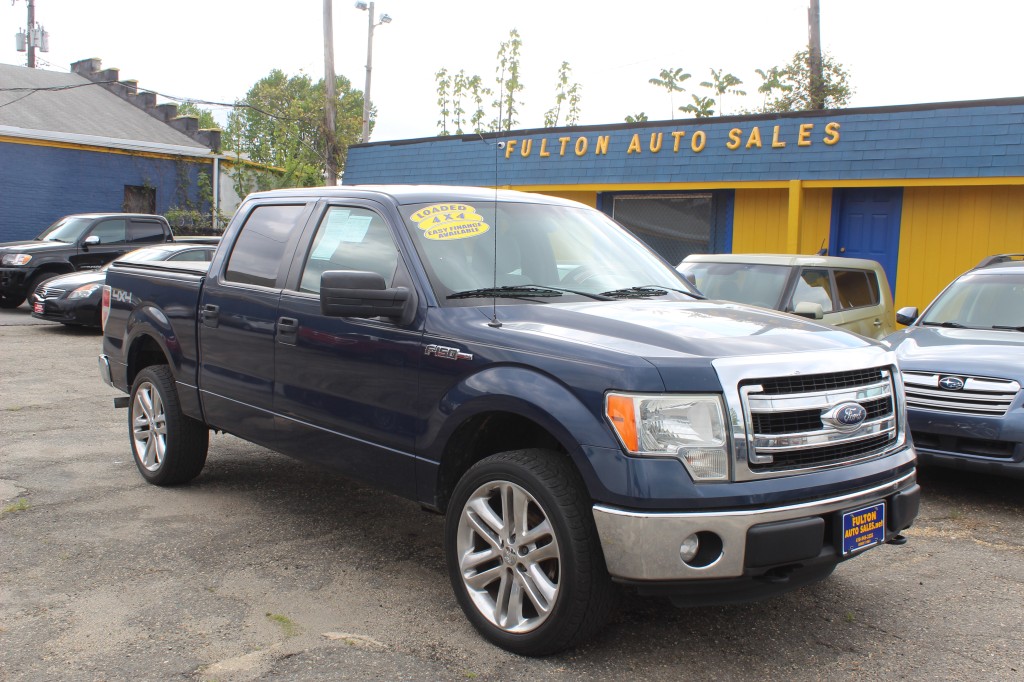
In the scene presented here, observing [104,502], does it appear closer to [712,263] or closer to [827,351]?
[827,351]

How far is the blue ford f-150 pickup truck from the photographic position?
3.27 m

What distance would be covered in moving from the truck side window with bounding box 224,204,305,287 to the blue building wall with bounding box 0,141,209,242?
2187 cm

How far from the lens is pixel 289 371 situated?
477 cm

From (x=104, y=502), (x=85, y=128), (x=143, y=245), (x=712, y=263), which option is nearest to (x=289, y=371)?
(x=104, y=502)

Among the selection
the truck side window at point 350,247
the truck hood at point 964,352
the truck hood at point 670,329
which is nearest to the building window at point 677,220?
the truck hood at point 964,352

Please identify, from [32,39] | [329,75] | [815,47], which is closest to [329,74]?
[329,75]

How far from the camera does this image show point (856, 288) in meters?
9.34

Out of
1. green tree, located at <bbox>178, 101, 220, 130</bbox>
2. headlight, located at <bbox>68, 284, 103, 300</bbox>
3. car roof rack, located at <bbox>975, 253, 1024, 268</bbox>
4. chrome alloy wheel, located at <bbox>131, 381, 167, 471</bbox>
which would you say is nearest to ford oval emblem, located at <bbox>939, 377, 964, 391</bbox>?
car roof rack, located at <bbox>975, 253, 1024, 268</bbox>

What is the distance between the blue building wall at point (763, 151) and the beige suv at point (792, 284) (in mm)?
2799

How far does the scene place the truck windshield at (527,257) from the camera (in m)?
4.28

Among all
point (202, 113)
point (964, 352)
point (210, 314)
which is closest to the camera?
point (210, 314)

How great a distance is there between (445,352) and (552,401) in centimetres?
65

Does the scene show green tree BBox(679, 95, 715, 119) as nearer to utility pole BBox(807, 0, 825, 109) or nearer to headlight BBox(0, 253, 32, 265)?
utility pole BBox(807, 0, 825, 109)

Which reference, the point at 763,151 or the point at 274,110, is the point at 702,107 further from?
the point at 274,110
